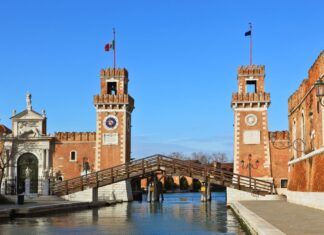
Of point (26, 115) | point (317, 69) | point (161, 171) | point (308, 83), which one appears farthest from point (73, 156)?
point (317, 69)

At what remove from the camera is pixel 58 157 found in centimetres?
4916

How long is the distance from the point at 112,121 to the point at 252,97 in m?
12.0

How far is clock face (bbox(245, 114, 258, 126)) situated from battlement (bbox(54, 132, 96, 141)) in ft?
43.8

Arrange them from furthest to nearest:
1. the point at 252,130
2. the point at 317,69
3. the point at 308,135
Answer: the point at 252,130
the point at 308,135
the point at 317,69

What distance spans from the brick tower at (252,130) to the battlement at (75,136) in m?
12.6

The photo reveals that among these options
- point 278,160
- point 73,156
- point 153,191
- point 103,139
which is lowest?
point 153,191

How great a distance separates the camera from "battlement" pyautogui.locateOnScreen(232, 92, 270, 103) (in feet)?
150

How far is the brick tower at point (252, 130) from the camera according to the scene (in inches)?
1773

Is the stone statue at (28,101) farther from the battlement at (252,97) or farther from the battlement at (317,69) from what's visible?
the battlement at (317,69)

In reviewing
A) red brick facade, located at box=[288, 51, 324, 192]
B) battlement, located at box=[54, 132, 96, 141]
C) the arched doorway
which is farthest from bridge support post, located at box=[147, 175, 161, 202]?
red brick facade, located at box=[288, 51, 324, 192]

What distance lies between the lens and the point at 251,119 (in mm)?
45688

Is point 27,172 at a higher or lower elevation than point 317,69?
lower

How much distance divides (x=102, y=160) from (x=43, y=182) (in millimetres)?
6878

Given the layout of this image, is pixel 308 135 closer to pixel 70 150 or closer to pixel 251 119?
pixel 251 119
